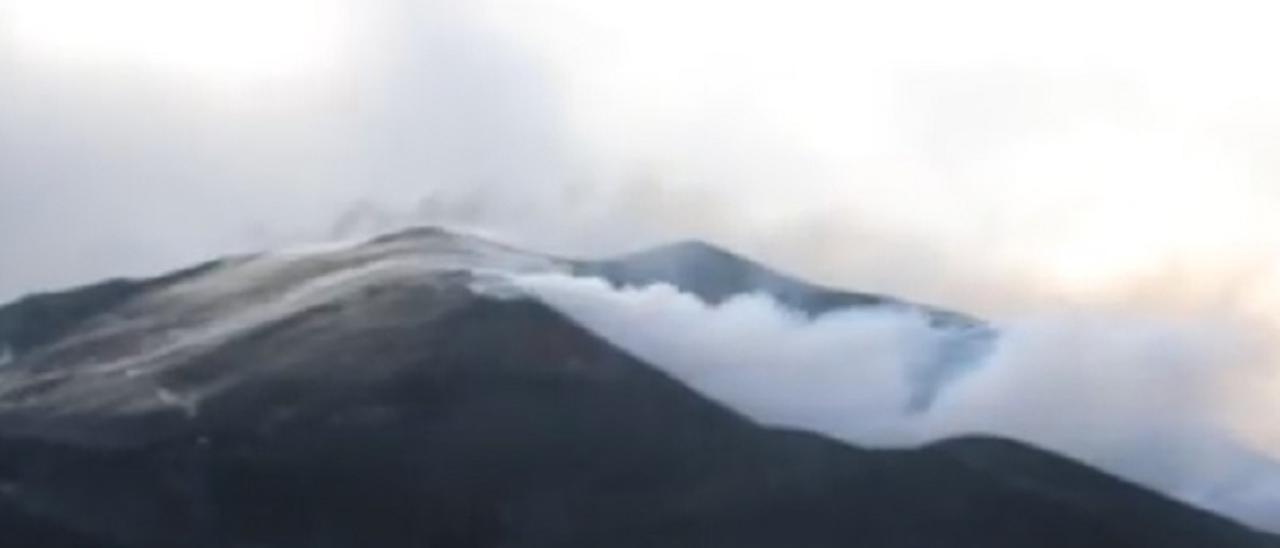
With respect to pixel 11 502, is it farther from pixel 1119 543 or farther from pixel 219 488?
pixel 1119 543

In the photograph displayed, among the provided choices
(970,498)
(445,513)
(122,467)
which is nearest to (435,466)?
(445,513)

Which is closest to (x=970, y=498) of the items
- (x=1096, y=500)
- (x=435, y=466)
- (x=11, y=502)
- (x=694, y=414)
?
(x=1096, y=500)

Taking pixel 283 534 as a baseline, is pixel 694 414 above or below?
above

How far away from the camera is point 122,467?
Result: 627 ft

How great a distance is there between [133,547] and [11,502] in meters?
10.7

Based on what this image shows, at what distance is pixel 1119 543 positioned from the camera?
18275 cm

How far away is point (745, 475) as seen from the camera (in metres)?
184

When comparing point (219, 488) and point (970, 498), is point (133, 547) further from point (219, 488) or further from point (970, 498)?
point (970, 498)

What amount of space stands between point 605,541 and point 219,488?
27.1m

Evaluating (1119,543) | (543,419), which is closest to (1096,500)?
(1119,543)

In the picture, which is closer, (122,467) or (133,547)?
(133,547)

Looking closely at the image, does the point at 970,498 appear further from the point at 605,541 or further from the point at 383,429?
the point at 383,429

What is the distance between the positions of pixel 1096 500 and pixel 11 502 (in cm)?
7114

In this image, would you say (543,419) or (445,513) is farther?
(543,419)
